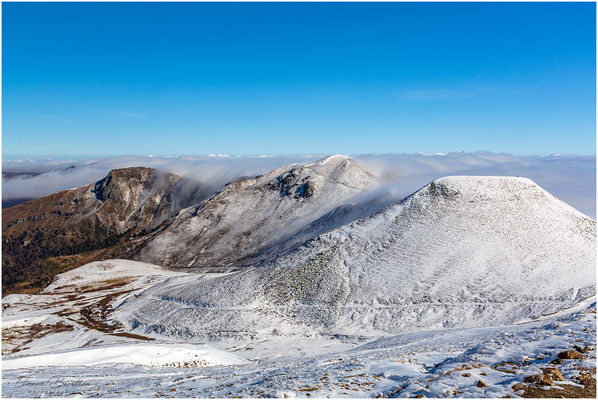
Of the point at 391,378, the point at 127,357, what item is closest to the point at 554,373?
the point at 391,378

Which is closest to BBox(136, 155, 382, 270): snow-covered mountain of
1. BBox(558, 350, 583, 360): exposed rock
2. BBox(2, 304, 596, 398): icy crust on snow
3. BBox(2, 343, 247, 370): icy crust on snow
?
BBox(2, 343, 247, 370): icy crust on snow

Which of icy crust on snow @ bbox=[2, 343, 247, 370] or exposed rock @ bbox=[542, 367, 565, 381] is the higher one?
exposed rock @ bbox=[542, 367, 565, 381]

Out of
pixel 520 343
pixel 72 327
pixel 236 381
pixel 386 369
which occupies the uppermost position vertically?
pixel 520 343

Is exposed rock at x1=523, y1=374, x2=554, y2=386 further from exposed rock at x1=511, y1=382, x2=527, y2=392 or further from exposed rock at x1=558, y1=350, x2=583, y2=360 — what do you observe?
exposed rock at x1=558, y1=350, x2=583, y2=360

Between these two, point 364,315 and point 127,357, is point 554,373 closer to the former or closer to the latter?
point 127,357

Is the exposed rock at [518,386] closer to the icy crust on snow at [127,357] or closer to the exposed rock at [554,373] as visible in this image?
the exposed rock at [554,373]

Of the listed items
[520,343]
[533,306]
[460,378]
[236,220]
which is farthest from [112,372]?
[236,220]

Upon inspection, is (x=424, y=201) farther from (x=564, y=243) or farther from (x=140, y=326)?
(x=140, y=326)
